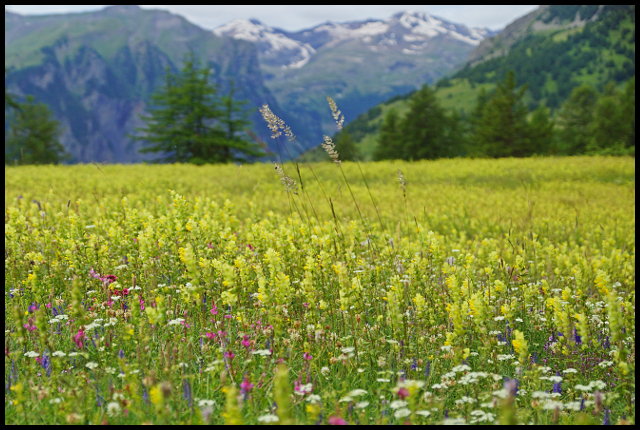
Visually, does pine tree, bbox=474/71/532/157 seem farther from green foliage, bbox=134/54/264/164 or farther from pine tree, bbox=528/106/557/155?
green foliage, bbox=134/54/264/164

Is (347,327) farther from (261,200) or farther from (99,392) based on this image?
(261,200)

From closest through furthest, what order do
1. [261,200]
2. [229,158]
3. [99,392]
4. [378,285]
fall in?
[99,392]
[378,285]
[261,200]
[229,158]

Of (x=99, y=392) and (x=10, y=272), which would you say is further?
(x=10, y=272)

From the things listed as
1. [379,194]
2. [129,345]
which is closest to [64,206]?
[129,345]

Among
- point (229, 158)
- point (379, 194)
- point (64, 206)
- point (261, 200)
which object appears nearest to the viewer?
point (64, 206)

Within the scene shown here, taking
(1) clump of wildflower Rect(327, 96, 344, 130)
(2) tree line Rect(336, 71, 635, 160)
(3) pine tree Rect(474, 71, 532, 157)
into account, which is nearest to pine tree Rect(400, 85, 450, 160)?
(2) tree line Rect(336, 71, 635, 160)

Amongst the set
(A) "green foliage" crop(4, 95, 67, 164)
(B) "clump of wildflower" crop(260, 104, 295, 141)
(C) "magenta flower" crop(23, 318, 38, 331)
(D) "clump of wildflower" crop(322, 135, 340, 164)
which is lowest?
(A) "green foliage" crop(4, 95, 67, 164)

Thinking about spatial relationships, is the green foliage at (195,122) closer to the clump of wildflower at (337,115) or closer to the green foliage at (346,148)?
the green foliage at (346,148)

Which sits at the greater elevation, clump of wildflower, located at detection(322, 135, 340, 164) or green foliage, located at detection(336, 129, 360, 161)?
clump of wildflower, located at detection(322, 135, 340, 164)

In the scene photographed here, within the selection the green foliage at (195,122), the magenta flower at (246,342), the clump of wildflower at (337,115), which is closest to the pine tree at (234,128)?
the green foliage at (195,122)

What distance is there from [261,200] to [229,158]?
3014 centimetres

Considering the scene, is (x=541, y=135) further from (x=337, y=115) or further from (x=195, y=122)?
(x=337, y=115)

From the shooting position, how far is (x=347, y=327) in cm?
470

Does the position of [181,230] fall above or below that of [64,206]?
above
